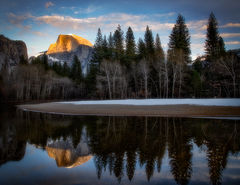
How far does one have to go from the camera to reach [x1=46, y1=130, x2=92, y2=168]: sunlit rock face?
21.2 feet

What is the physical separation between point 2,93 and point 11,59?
73.6 meters

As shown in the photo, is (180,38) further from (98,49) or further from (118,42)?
(98,49)

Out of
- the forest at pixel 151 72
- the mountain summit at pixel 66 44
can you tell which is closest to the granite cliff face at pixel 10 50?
the mountain summit at pixel 66 44

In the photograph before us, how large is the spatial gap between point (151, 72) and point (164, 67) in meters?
5.13

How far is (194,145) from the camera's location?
791 cm

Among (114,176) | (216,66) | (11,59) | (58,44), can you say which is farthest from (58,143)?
A: (58,44)

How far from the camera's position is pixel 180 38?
143ft

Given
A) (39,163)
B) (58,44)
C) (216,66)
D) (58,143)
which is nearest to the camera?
(39,163)

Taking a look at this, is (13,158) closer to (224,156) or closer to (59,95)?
(224,156)

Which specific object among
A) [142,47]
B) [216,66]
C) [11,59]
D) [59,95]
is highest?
[11,59]

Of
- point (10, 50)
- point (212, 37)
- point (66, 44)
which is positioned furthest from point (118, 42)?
point (66, 44)

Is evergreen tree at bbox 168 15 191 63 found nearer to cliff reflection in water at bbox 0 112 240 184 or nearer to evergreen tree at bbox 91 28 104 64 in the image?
evergreen tree at bbox 91 28 104 64

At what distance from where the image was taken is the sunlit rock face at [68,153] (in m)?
6.46

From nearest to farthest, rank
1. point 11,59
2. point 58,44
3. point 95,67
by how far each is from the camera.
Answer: point 95,67, point 11,59, point 58,44
